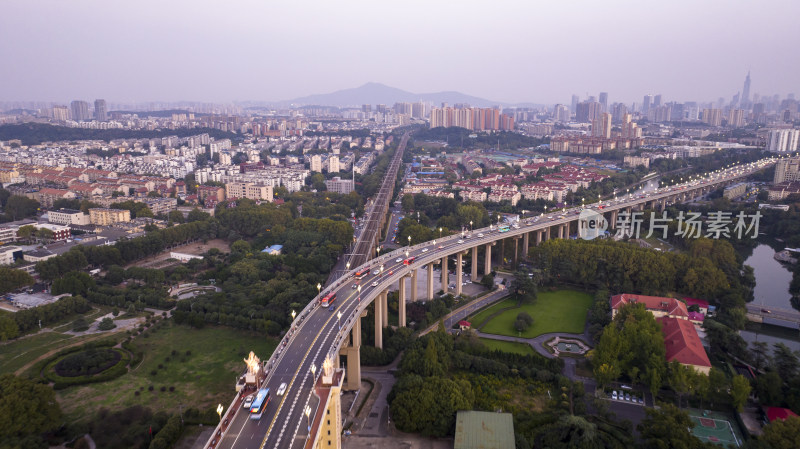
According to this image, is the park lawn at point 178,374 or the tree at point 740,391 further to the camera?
the park lawn at point 178,374

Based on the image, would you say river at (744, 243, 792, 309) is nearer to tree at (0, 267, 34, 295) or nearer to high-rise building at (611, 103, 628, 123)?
tree at (0, 267, 34, 295)

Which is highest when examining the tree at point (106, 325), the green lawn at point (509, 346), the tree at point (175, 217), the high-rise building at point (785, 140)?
the high-rise building at point (785, 140)

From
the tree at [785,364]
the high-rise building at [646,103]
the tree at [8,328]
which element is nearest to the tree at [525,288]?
the tree at [785,364]

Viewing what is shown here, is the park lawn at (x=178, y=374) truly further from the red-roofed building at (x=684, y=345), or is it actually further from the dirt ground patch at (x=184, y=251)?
the red-roofed building at (x=684, y=345)

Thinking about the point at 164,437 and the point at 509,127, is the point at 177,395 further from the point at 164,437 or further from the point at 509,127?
the point at 509,127

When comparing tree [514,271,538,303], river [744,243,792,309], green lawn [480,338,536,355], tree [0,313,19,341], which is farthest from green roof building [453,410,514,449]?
river [744,243,792,309]

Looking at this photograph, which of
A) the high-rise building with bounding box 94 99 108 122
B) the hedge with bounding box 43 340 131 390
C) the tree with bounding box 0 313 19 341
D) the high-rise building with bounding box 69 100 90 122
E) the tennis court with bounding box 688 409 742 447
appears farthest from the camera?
the high-rise building with bounding box 94 99 108 122
